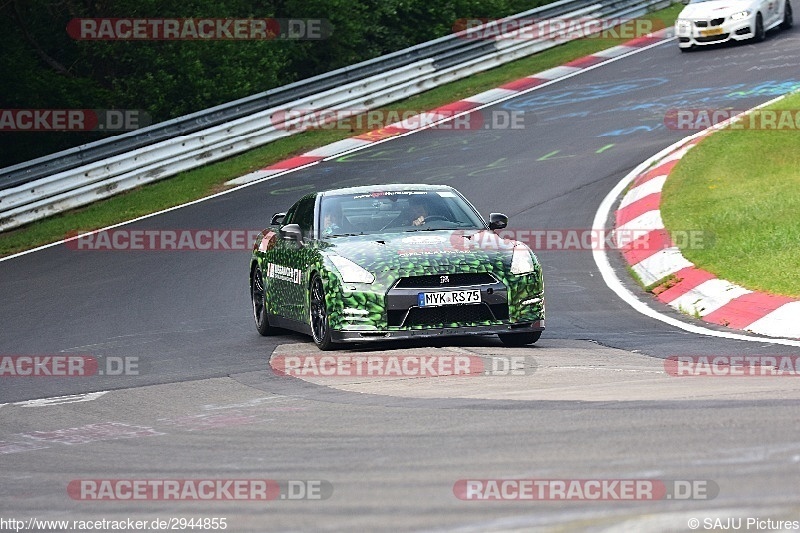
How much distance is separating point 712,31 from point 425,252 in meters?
18.9

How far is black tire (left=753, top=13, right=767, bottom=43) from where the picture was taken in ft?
91.1

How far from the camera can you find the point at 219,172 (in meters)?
22.7

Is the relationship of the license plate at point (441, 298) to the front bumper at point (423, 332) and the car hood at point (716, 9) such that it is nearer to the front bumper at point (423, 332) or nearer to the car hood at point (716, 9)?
the front bumper at point (423, 332)

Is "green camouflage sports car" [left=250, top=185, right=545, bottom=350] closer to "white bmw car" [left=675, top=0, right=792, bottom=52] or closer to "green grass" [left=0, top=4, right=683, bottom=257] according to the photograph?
"green grass" [left=0, top=4, right=683, bottom=257]

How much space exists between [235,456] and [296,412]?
1.26 m

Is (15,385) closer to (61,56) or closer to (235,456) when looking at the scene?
(235,456)

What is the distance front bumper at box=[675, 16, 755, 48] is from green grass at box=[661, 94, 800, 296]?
24.6 ft

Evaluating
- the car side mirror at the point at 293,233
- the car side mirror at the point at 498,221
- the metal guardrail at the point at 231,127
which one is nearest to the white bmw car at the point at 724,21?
the metal guardrail at the point at 231,127

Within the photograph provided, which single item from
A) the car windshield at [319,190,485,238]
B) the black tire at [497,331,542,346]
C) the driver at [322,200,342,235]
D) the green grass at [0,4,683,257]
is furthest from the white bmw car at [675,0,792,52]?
the black tire at [497,331,542,346]

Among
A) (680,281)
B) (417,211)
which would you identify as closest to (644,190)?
(680,281)

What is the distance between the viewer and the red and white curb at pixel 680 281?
10.8 meters

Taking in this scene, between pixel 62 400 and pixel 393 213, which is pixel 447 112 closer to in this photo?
pixel 393 213

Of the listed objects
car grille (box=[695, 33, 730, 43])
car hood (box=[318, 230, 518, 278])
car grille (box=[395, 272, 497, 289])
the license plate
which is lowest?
the license plate

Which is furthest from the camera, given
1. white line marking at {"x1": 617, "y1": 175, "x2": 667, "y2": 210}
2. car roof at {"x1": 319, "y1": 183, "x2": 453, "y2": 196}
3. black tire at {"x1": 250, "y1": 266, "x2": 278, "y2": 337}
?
white line marking at {"x1": 617, "y1": 175, "x2": 667, "y2": 210}
